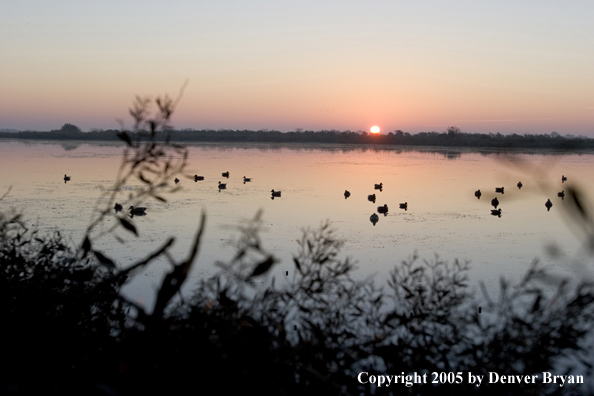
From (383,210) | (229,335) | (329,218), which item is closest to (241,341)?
(229,335)

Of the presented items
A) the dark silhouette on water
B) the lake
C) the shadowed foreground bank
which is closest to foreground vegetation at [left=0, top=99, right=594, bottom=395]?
the shadowed foreground bank

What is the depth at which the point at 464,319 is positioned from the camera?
290 centimetres

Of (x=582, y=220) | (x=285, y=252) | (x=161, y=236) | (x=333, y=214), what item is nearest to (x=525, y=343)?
(x=582, y=220)

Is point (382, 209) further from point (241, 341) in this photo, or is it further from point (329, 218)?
point (241, 341)

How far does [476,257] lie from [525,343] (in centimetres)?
823

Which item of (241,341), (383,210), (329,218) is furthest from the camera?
(383,210)

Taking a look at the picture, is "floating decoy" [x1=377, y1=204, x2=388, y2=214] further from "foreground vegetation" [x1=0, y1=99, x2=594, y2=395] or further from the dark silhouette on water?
"foreground vegetation" [x1=0, y1=99, x2=594, y2=395]

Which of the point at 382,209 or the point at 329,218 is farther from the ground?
the point at 329,218

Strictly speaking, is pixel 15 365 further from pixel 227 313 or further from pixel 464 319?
pixel 464 319

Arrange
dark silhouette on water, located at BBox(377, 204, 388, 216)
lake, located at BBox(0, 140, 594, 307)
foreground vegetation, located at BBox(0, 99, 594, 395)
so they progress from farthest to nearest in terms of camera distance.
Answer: dark silhouette on water, located at BBox(377, 204, 388, 216) < lake, located at BBox(0, 140, 594, 307) < foreground vegetation, located at BBox(0, 99, 594, 395)

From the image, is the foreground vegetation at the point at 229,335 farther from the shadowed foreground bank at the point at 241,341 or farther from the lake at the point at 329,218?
the lake at the point at 329,218

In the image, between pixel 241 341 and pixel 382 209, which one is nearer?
pixel 241 341

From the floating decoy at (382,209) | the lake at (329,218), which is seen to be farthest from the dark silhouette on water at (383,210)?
the lake at (329,218)

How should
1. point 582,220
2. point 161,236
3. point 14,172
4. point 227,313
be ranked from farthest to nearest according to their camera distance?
point 14,172
point 161,236
point 227,313
point 582,220
